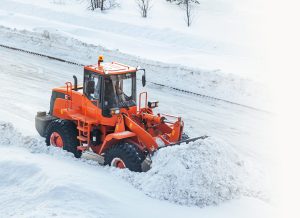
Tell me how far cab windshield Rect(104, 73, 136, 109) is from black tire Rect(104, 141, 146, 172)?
107cm

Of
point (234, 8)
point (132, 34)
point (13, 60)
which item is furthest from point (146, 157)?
point (234, 8)

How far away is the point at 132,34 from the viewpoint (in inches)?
1177

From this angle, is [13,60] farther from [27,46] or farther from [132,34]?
[132,34]

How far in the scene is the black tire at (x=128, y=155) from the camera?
10367 mm

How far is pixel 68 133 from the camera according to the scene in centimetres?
1186

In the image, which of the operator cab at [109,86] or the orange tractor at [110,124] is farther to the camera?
the operator cab at [109,86]

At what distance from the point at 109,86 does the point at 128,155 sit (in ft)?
5.69

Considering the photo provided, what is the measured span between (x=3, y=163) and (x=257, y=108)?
9895mm

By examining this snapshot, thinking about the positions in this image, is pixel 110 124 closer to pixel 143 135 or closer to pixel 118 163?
pixel 143 135

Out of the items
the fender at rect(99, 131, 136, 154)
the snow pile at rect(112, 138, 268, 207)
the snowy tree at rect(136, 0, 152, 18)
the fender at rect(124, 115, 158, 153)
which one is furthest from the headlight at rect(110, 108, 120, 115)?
the snowy tree at rect(136, 0, 152, 18)

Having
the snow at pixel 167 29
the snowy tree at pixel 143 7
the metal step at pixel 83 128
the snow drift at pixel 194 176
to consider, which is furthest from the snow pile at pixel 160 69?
the snowy tree at pixel 143 7

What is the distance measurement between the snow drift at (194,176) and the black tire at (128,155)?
0.15 metres

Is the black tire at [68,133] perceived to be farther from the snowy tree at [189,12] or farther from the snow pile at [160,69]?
the snowy tree at [189,12]

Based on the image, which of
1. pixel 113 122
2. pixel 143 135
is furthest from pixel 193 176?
pixel 113 122
